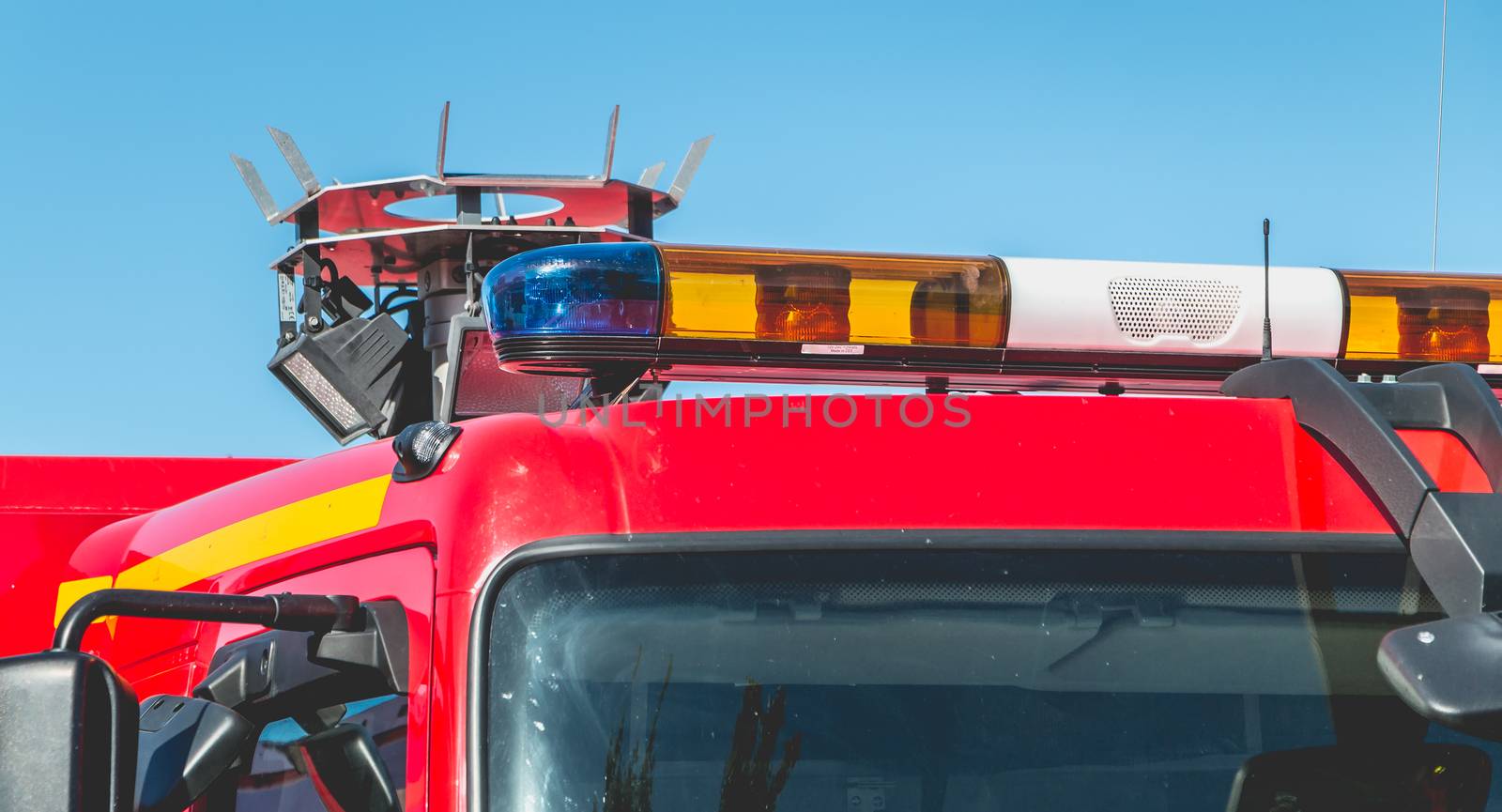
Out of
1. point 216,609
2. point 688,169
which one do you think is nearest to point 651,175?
point 688,169

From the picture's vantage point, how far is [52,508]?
403 cm

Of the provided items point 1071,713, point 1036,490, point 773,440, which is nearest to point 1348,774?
point 1071,713

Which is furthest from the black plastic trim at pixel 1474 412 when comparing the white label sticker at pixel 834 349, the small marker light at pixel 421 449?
the small marker light at pixel 421 449

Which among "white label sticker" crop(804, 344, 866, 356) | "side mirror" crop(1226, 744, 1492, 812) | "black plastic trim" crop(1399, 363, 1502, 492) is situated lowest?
"side mirror" crop(1226, 744, 1492, 812)

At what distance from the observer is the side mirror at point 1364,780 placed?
205 cm

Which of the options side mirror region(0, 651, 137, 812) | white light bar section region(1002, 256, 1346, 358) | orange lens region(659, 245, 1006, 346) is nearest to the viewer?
side mirror region(0, 651, 137, 812)

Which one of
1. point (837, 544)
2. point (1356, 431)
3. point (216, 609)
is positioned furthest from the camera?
point (1356, 431)

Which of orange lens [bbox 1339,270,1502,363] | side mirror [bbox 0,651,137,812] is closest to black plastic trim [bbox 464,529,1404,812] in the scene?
side mirror [bbox 0,651,137,812]

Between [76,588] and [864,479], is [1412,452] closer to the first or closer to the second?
[864,479]

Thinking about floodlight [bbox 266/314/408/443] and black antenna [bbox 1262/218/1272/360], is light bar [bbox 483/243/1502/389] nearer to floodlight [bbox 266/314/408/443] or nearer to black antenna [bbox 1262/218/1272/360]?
black antenna [bbox 1262/218/1272/360]

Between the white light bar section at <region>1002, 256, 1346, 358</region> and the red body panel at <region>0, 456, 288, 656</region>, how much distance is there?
7.74 ft

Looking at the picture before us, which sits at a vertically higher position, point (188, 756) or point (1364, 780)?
point (188, 756)

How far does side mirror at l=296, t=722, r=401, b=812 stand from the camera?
6.76ft

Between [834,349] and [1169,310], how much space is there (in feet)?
1.83
